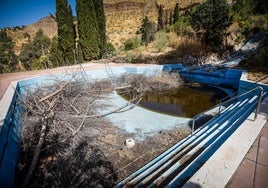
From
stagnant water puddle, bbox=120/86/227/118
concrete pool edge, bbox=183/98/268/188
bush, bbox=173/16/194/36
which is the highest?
bush, bbox=173/16/194/36

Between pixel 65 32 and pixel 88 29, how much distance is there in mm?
2395

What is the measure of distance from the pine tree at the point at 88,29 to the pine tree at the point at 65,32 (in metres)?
1.07

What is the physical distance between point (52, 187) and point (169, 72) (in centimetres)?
962

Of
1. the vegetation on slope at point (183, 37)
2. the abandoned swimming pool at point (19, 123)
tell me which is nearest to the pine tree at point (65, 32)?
the vegetation on slope at point (183, 37)

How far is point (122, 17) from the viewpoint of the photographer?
45.2 metres

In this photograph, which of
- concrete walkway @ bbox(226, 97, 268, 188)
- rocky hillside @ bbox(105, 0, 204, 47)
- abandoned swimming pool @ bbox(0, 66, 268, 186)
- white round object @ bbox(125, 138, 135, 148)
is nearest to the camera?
concrete walkway @ bbox(226, 97, 268, 188)

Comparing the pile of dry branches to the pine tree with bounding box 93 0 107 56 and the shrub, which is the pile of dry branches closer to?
the shrub

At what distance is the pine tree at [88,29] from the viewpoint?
17.5 metres

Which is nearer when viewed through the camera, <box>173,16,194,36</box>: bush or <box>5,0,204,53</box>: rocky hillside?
<box>173,16,194,36</box>: bush

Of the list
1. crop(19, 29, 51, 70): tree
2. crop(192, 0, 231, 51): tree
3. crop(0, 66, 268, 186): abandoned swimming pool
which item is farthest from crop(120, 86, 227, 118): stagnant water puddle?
crop(19, 29, 51, 70): tree

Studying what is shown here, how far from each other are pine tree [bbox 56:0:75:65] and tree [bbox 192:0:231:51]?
12.3 metres

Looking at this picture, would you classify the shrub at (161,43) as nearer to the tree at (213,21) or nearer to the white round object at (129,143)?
the tree at (213,21)

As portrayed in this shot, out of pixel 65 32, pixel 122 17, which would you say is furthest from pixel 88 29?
pixel 122 17

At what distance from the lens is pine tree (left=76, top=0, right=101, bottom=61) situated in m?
17.5
